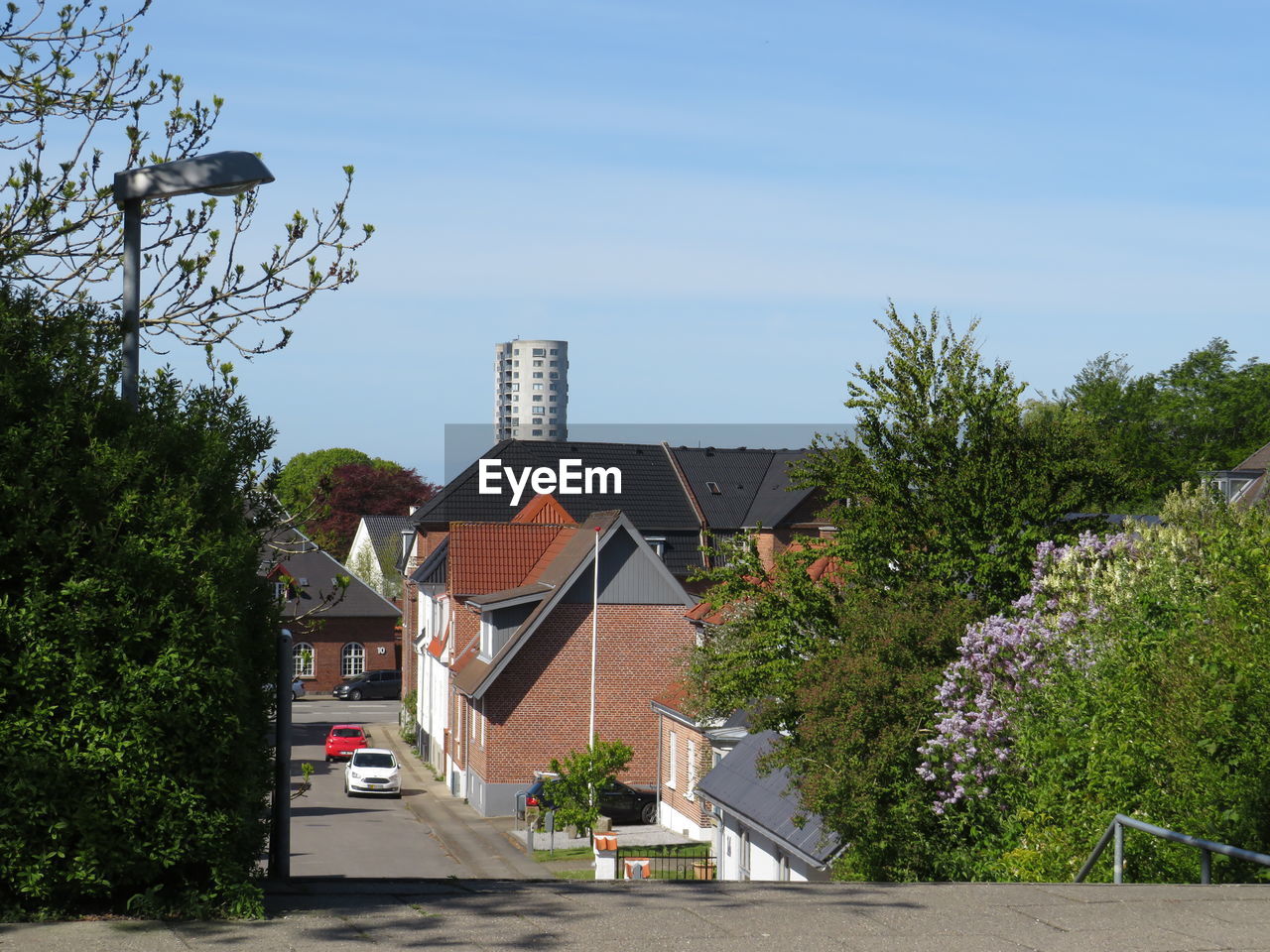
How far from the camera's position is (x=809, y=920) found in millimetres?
7492

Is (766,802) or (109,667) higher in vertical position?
(109,667)

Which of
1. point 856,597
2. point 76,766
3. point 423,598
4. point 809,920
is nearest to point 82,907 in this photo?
point 76,766

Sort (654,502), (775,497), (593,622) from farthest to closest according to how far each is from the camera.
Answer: (775,497) → (654,502) → (593,622)

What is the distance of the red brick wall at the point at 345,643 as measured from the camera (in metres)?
80.0

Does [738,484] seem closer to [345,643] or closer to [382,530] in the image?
[345,643]

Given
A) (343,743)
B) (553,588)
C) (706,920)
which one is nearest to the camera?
(706,920)

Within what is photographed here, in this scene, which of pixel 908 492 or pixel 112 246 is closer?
pixel 112 246

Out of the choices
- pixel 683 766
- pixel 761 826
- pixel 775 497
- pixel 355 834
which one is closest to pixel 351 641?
pixel 775 497

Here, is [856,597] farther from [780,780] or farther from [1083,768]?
[1083,768]

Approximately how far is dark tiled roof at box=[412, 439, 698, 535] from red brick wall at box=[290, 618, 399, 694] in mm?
14744

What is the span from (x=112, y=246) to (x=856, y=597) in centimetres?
1540

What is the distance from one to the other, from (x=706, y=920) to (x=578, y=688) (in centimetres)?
3570

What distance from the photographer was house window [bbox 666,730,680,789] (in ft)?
128

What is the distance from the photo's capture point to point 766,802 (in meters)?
26.0
